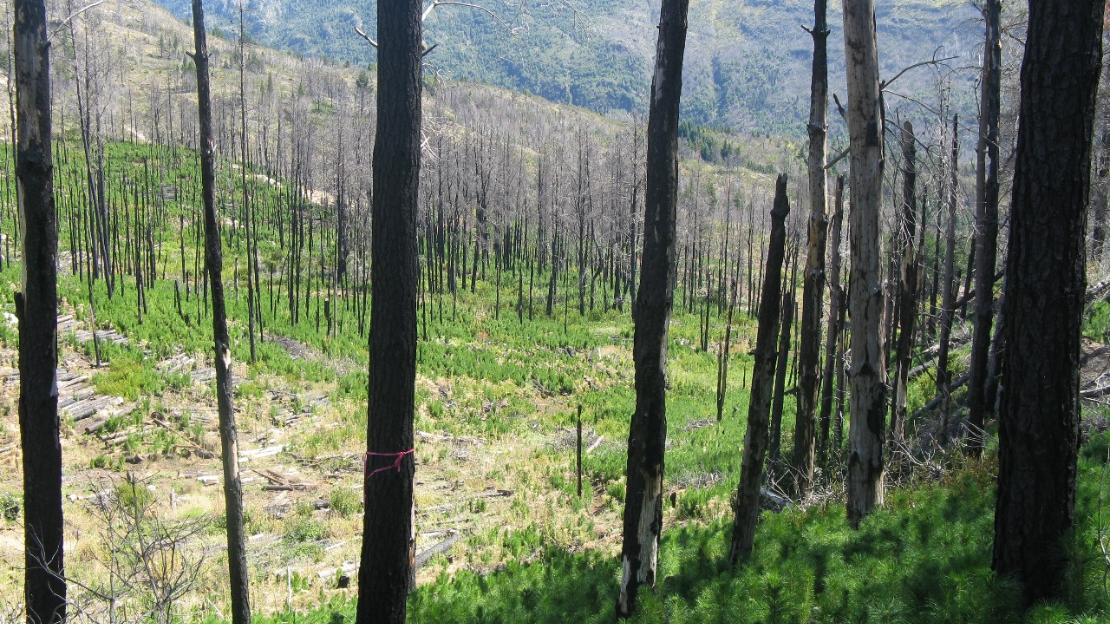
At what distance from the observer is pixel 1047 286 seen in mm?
3693

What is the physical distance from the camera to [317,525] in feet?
39.4

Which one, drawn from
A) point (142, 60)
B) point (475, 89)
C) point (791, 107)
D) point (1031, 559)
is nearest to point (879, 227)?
point (1031, 559)

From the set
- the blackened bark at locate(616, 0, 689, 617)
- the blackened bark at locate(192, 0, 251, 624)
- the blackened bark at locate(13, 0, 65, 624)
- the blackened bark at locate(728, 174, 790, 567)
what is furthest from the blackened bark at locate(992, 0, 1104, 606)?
the blackened bark at locate(13, 0, 65, 624)

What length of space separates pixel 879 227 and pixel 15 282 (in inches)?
1014

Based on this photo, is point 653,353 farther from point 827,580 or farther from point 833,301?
point 833,301

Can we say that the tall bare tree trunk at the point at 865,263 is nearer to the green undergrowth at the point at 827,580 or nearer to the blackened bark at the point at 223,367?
the green undergrowth at the point at 827,580

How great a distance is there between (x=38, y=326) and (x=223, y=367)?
1.68m

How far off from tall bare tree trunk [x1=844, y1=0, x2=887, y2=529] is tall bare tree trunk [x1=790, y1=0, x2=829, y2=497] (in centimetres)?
154

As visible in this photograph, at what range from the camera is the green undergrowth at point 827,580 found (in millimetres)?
3631

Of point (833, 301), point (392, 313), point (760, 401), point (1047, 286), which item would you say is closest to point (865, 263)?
point (760, 401)

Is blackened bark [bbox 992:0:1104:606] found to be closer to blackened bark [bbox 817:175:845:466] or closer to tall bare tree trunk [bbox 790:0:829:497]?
tall bare tree trunk [bbox 790:0:829:497]

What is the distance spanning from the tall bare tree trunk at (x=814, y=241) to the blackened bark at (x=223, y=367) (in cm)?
643

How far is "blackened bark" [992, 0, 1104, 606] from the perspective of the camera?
11.9 feet

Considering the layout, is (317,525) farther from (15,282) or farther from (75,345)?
(15,282)
